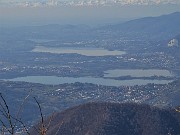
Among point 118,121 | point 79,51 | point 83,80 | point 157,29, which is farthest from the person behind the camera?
point 157,29

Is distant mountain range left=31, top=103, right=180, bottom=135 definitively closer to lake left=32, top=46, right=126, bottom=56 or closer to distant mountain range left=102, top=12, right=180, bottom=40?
lake left=32, top=46, right=126, bottom=56

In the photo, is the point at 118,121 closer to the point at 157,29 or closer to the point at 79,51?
the point at 79,51

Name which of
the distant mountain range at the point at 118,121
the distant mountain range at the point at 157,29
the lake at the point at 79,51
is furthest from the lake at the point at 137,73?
the distant mountain range at the point at 157,29

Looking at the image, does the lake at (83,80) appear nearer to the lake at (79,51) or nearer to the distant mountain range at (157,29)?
the lake at (79,51)

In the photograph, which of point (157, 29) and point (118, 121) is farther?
point (157, 29)

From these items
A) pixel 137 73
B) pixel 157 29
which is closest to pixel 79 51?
pixel 137 73

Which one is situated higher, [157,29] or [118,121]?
[118,121]

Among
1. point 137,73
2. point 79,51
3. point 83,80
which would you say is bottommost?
point 79,51

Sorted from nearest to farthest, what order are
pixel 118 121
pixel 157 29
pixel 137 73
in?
pixel 118 121, pixel 137 73, pixel 157 29
